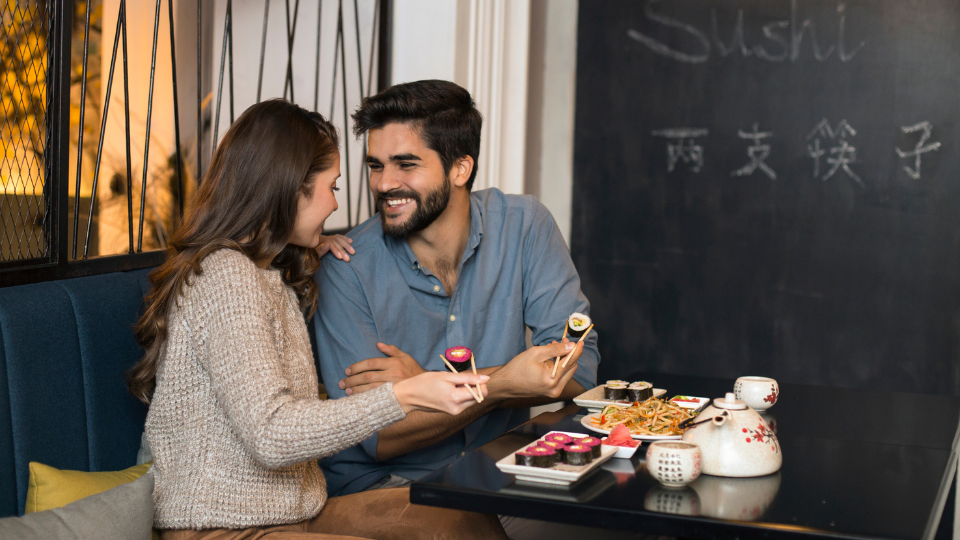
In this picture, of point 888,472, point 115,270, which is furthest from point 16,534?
point 888,472

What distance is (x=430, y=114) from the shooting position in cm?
210

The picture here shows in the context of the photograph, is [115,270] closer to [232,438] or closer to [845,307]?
[232,438]

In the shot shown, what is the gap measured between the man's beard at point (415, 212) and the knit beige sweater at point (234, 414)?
0.56 m

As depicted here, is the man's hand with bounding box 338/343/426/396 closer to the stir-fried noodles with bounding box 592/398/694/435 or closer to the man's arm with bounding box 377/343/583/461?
the man's arm with bounding box 377/343/583/461

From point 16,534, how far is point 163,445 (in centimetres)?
35

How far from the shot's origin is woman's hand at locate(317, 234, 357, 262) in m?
1.99

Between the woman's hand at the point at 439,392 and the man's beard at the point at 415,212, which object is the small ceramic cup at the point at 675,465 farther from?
the man's beard at the point at 415,212

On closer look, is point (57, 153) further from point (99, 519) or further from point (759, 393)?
point (759, 393)

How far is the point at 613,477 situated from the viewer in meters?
1.24

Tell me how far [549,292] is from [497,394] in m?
0.49

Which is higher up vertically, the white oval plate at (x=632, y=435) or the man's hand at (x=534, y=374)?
the man's hand at (x=534, y=374)

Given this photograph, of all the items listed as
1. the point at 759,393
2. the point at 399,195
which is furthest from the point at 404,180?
the point at 759,393

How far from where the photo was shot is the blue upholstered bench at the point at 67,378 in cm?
131

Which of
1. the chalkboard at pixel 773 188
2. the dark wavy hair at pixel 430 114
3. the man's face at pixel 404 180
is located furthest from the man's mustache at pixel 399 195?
the chalkboard at pixel 773 188
